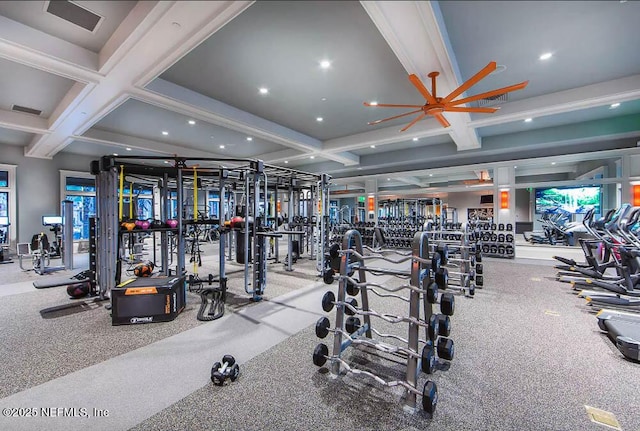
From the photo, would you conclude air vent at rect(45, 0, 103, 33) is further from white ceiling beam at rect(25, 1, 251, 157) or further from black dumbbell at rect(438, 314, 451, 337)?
black dumbbell at rect(438, 314, 451, 337)

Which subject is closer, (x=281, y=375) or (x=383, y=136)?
(x=281, y=375)

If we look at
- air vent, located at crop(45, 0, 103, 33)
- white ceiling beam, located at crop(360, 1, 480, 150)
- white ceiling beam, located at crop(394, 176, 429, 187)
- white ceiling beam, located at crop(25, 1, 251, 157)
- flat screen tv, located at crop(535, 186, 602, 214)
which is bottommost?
flat screen tv, located at crop(535, 186, 602, 214)

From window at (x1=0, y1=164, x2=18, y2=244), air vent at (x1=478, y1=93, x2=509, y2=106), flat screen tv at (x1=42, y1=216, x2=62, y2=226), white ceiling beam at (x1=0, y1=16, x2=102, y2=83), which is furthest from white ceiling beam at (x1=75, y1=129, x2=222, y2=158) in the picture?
air vent at (x1=478, y1=93, x2=509, y2=106)

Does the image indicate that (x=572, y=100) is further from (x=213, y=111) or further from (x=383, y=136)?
(x=213, y=111)

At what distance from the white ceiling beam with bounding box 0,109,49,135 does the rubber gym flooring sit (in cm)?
503

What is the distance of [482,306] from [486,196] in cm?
1450

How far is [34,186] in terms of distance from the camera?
29.0ft

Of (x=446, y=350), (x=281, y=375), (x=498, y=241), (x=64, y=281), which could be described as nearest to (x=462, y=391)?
(x=446, y=350)

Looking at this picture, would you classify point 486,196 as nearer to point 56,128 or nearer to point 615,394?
point 615,394

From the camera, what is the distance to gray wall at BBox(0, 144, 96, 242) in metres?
8.51

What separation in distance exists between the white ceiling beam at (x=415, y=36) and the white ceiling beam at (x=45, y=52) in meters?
4.01

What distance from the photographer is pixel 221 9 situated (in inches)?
106

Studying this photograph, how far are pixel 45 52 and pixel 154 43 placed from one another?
5.08 feet

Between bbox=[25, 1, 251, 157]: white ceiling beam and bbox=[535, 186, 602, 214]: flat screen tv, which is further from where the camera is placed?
bbox=[535, 186, 602, 214]: flat screen tv
